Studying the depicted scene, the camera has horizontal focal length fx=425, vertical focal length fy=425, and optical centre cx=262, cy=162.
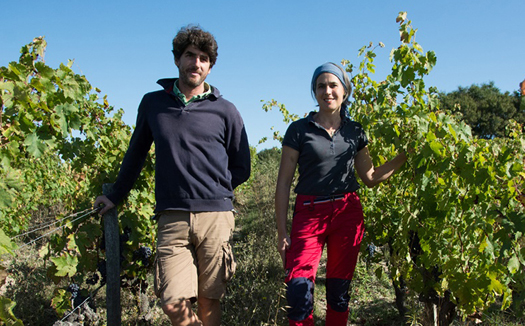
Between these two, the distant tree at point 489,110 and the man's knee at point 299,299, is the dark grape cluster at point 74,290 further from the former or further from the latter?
the distant tree at point 489,110

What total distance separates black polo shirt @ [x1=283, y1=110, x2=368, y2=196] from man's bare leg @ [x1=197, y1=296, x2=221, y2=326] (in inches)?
29.3

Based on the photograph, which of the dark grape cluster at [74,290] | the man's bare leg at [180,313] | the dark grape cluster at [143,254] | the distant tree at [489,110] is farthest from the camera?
Result: the distant tree at [489,110]

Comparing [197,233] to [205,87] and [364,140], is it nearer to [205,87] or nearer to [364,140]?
[205,87]

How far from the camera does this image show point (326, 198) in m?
2.25

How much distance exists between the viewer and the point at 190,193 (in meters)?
2.10

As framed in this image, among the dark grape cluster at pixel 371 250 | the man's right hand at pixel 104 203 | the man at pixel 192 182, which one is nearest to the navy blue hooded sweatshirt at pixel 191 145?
the man at pixel 192 182

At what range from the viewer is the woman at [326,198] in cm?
223

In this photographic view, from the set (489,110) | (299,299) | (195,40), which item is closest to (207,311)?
(299,299)

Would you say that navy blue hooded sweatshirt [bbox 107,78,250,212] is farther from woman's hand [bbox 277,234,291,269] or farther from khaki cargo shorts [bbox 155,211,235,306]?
woman's hand [bbox 277,234,291,269]

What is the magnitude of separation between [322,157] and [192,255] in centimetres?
85

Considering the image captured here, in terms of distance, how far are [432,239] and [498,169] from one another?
0.77 m

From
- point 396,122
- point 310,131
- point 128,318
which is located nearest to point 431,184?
point 396,122

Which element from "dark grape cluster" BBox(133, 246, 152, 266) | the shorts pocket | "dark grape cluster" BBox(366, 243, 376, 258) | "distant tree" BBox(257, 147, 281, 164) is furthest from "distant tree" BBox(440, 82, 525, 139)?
the shorts pocket

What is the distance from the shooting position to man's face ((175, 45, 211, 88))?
2.16 metres
